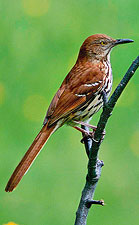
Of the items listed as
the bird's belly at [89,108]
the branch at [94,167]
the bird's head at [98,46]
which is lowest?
the branch at [94,167]

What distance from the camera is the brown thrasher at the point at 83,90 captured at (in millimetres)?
3885

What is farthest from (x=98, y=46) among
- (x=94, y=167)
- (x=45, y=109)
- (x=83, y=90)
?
(x=45, y=109)

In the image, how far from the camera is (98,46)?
4.32 m

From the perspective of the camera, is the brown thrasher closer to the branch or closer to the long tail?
the long tail

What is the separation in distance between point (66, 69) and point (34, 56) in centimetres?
49

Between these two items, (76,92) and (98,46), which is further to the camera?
(98,46)

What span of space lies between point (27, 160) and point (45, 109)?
3.17 m

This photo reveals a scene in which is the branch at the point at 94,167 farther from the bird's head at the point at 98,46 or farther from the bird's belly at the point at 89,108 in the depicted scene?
the bird's head at the point at 98,46

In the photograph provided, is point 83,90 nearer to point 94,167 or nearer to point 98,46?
point 98,46

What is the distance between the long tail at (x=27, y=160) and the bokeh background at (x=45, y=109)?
1758mm

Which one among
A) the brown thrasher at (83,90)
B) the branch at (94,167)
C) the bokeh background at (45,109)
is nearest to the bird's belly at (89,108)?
the brown thrasher at (83,90)

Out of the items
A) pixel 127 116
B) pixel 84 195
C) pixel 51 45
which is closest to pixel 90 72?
pixel 84 195

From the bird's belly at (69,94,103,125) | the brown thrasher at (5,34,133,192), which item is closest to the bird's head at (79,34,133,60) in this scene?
the brown thrasher at (5,34,133,192)

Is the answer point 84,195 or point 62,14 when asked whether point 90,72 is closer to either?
point 84,195
